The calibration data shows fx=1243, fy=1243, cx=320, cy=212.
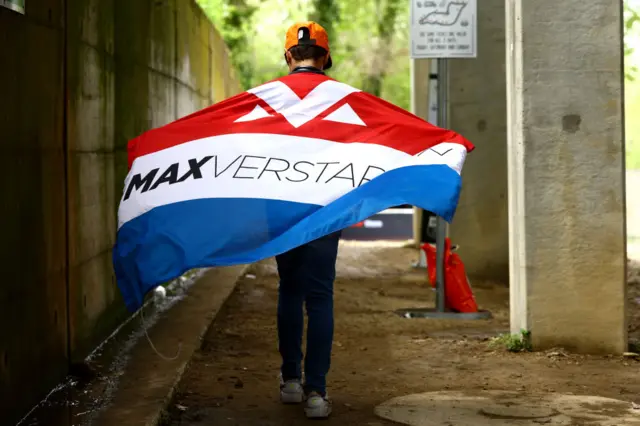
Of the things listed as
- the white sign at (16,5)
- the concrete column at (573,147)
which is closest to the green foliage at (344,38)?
the concrete column at (573,147)

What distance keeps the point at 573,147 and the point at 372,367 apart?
6.59ft

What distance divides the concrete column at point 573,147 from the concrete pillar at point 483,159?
598cm

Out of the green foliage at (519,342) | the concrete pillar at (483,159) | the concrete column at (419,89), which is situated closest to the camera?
the green foliage at (519,342)

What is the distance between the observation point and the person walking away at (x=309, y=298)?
6383 mm

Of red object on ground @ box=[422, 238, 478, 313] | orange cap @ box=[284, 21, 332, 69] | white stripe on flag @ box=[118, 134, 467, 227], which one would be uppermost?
orange cap @ box=[284, 21, 332, 69]

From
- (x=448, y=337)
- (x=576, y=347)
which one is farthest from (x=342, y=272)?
(x=576, y=347)

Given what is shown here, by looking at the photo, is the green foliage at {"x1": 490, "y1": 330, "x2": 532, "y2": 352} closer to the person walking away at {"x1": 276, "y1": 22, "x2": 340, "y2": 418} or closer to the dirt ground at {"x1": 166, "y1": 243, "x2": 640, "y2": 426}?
the dirt ground at {"x1": 166, "y1": 243, "x2": 640, "y2": 426}

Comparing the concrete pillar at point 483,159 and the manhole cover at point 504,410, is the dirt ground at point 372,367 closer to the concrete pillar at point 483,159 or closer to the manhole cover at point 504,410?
Answer: the manhole cover at point 504,410

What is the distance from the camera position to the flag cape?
6.20 metres

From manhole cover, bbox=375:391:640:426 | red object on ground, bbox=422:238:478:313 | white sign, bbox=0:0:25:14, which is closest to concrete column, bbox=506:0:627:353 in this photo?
manhole cover, bbox=375:391:640:426

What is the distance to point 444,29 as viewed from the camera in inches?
430

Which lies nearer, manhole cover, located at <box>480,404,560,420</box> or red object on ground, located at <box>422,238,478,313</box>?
manhole cover, located at <box>480,404,560,420</box>

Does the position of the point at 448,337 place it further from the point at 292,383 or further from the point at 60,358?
the point at 60,358

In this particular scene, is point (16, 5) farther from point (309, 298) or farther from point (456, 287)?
point (456, 287)
